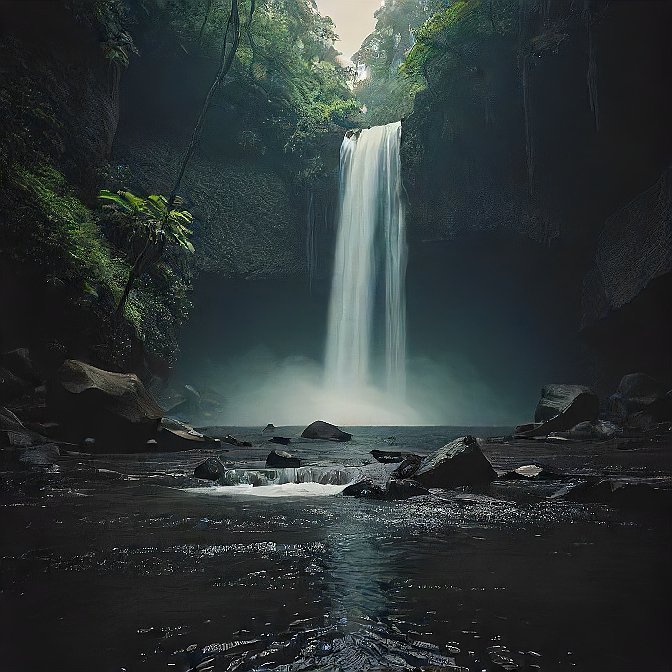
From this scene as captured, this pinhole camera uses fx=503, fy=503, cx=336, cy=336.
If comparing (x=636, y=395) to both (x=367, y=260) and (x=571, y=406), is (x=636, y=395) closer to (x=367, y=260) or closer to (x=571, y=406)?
(x=571, y=406)

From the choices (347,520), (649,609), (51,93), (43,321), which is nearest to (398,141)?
(51,93)

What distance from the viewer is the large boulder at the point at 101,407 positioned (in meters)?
9.53

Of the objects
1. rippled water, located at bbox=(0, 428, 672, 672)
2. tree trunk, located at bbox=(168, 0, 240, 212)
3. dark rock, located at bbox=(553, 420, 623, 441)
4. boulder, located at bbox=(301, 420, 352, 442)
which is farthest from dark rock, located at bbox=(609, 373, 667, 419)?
tree trunk, located at bbox=(168, 0, 240, 212)

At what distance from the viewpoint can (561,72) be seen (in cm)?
1742

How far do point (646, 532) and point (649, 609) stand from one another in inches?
67.3

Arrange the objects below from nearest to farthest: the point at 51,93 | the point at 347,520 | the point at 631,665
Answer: the point at 631,665, the point at 347,520, the point at 51,93

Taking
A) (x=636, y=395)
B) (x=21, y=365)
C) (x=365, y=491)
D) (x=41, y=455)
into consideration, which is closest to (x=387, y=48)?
(x=636, y=395)

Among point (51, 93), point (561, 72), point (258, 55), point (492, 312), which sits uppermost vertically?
point (258, 55)

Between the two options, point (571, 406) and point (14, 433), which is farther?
point (571, 406)

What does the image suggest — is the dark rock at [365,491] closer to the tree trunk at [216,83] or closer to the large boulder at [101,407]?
the large boulder at [101,407]

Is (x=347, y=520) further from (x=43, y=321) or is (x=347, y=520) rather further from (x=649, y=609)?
(x=43, y=321)

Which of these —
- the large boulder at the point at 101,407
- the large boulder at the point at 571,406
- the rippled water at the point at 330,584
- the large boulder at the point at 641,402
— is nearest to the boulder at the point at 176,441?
the large boulder at the point at 101,407

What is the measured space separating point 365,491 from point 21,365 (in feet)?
28.1

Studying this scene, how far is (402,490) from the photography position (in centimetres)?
550
